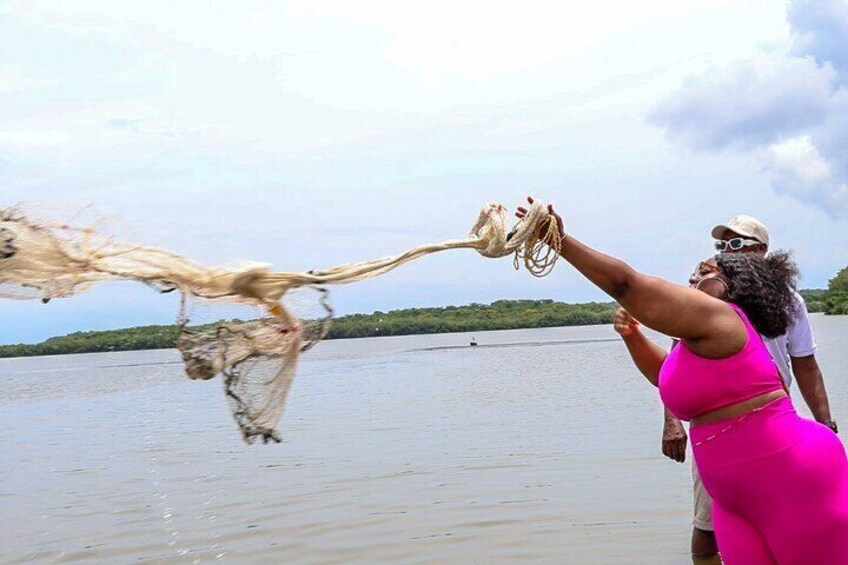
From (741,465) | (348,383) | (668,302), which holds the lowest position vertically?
(348,383)

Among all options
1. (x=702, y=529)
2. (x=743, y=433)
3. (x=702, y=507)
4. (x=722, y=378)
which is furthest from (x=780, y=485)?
(x=702, y=529)

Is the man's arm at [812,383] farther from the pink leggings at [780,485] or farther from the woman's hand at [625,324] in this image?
the pink leggings at [780,485]

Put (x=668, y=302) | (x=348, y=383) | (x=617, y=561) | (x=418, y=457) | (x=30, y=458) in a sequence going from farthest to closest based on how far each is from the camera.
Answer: (x=348, y=383)
(x=30, y=458)
(x=418, y=457)
(x=617, y=561)
(x=668, y=302)

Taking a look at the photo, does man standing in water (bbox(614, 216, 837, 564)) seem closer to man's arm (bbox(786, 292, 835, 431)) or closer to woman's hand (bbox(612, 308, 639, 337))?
man's arm (bbox(786, 292, 835, 431))

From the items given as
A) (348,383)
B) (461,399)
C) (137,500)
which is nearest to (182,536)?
(137,500)

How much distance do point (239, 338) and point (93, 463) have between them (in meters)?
10.6

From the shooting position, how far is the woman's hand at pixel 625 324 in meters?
4.09

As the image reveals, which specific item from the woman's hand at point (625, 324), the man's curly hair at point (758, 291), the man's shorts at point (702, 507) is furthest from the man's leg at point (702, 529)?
the man's curly hair at point (758, 291)

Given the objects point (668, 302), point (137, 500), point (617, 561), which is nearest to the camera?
point (668, 302)

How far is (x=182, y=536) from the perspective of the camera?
8.23m

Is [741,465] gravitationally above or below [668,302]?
below

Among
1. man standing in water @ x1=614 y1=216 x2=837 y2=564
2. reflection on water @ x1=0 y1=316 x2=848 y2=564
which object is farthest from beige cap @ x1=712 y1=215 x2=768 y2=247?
reflection on water @ x1=0 y1=316 x2=848 y2=564

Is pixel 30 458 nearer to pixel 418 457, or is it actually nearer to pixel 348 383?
pixel 418 457

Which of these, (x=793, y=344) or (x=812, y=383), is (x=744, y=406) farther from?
(x=812, y=383)
